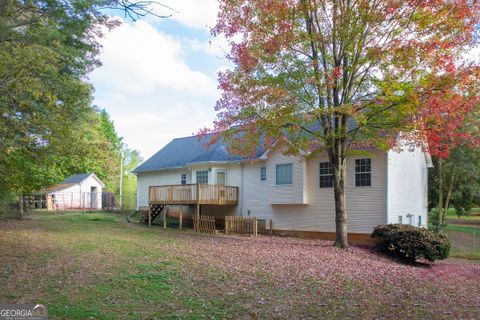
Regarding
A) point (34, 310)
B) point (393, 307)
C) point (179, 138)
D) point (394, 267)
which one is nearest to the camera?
point (34, 310)

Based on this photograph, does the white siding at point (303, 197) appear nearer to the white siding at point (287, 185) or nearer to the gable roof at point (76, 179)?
the white siding at point (287, 185)

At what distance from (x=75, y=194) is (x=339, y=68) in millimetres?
35498

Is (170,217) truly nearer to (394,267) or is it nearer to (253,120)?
(253,120)

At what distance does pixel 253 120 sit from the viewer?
53.4ft

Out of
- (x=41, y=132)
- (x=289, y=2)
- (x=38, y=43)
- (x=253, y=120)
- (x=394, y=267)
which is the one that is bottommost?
(x=394, y=267)

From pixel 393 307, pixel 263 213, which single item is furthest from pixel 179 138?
pixel 393 307

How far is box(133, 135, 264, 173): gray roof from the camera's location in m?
25.4

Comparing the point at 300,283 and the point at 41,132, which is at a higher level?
the point at 41,132

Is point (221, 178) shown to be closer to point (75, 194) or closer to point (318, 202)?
point (318, 202)

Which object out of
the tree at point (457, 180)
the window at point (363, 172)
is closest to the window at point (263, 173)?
the window at point (363, 172)

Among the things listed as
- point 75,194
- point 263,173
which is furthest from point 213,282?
point 75,194

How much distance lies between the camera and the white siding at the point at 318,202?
757 inches

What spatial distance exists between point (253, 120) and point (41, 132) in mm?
7487

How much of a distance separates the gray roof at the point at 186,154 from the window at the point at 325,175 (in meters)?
3.66
